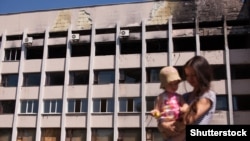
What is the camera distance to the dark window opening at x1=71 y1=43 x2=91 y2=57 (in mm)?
30505

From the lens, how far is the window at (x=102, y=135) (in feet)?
87.7

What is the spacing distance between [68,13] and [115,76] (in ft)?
24.6

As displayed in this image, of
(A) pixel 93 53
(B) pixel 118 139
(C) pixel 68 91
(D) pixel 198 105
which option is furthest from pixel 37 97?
(D) pixel 198 105

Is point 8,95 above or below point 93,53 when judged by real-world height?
below

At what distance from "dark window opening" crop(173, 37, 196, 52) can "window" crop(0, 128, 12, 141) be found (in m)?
14.6

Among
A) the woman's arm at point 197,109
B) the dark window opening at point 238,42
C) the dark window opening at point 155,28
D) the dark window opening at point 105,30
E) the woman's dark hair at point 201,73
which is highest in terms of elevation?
the dark window opening at point 105,30

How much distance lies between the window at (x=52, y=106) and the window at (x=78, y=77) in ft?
6.16

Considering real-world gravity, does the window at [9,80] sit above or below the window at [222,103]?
above

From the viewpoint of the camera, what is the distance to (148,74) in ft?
90.9

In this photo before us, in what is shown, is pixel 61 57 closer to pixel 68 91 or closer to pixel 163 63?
pixel 68 91

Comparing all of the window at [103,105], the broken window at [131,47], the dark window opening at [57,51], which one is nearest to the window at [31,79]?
the dark window opening at [57,51]

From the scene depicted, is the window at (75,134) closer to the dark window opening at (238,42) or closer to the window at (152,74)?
the window at (152,74)

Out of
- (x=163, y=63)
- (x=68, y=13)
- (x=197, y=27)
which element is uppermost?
(x=68, y=13)

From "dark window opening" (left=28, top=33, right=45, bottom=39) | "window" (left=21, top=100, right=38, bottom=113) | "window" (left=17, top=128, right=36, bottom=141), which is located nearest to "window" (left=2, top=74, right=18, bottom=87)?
"window" (left=21, top=100, right=38, bottom=113)
